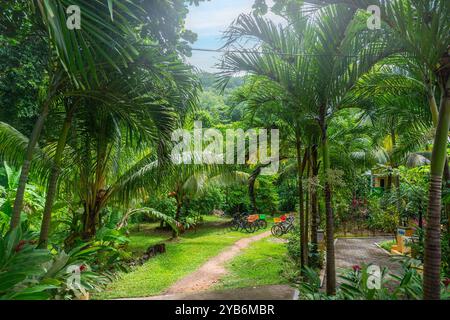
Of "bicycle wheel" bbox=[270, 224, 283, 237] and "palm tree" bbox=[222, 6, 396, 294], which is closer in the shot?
"palm tree" bbox=[222, 6, 396, 294]

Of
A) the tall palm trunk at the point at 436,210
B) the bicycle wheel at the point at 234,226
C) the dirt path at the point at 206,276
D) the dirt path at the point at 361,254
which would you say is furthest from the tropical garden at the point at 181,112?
the bicycle wheel at the point at 234,226

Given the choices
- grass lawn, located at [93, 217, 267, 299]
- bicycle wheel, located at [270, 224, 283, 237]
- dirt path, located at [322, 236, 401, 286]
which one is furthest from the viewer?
bicycle wheel, located at [270, 224, 283, 237]

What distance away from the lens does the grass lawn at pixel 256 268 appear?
6427 mm

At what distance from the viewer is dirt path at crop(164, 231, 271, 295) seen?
6117 mm

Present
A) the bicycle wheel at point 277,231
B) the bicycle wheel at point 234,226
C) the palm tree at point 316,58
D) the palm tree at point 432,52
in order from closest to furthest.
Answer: the palm tree at point 432,52 < the palm tree at point 316,58 < the bicycle wheel at point 277,231 < the bicycle wheel at point 234,226

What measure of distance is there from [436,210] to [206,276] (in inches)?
221

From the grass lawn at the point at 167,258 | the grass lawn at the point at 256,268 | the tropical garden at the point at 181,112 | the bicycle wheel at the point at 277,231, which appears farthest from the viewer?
the bicycle wheel at the point at 277,231

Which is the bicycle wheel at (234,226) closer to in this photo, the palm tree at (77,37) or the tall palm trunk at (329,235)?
the tall palm trunk at (329,235)

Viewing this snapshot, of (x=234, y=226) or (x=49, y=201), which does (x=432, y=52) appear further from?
(x=234, y=226)

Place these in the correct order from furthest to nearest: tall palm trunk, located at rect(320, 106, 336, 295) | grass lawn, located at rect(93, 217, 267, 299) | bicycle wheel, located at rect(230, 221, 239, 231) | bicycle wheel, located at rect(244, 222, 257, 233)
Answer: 1. bicycle wheel, located at rect(230, 221, 239, 231)
2. bicycle wheel, located at rect(244, 222, 257, 233)
3. grass lawn, located at rect(93, 217, 267, 299)
4. tall palm trunk, located at rect(320, 106, 336, 295)

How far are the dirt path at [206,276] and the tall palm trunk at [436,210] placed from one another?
4516mm

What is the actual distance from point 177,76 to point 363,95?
8.04 ft

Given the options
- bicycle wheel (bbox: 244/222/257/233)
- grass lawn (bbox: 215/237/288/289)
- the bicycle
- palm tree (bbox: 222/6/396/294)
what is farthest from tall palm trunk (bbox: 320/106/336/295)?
bicycle wheel (bbox: 244/222/257/233)

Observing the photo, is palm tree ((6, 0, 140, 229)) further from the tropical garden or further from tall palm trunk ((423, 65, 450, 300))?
tall palm trunk ((423, 65, 450, 300))
